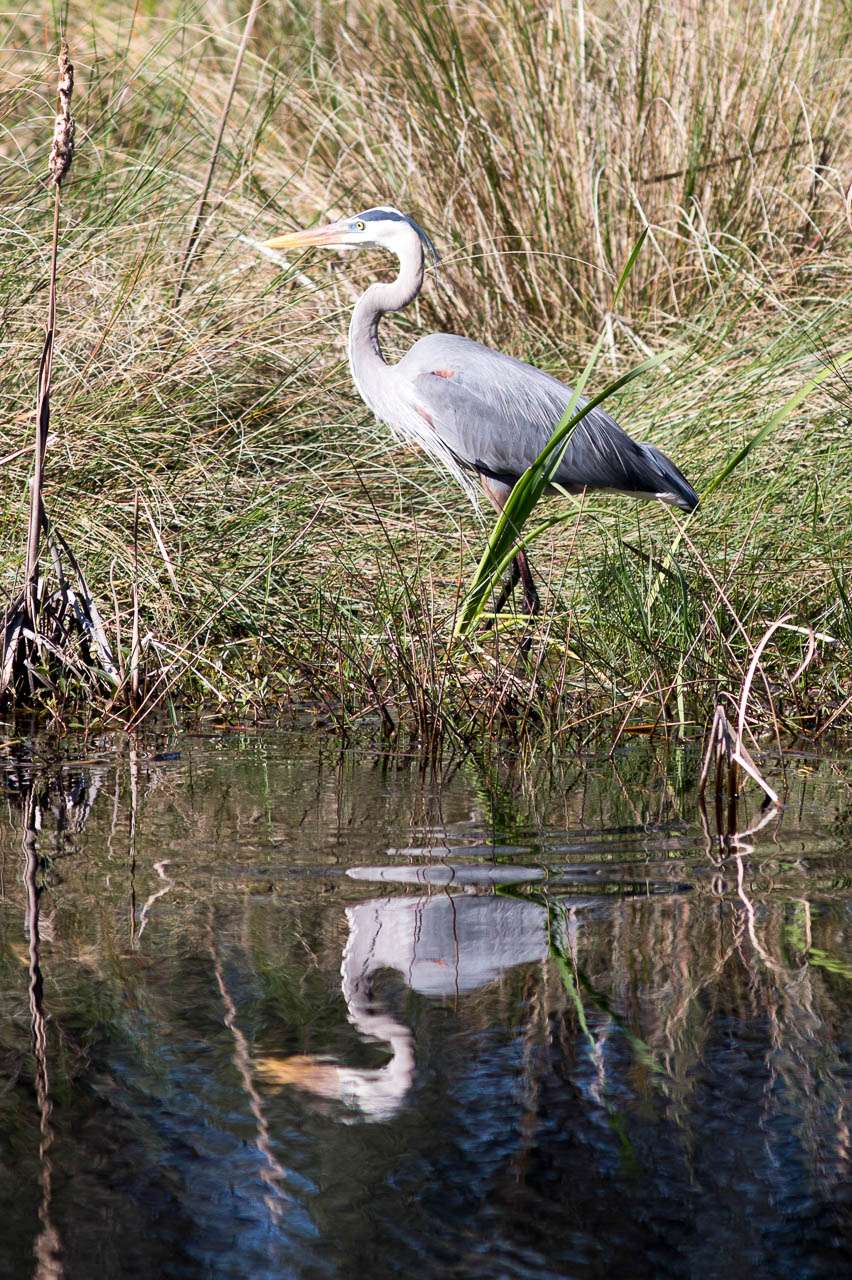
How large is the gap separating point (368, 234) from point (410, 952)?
386cm

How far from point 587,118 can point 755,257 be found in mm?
1086

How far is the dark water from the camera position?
1587mm

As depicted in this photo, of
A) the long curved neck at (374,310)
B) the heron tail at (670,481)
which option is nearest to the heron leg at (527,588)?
the heron tail at (670,481)

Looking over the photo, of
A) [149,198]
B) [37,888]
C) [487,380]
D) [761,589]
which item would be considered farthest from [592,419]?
[37,888]

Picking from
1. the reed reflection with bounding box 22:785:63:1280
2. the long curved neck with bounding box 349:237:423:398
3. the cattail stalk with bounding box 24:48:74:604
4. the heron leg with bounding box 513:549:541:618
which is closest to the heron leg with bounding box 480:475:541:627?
the heron leg with bounding box 513:549:541:618

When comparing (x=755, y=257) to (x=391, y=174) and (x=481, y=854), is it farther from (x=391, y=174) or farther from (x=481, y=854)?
(x=481, y=854)

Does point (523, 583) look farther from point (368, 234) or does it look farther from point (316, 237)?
point (316, 237)

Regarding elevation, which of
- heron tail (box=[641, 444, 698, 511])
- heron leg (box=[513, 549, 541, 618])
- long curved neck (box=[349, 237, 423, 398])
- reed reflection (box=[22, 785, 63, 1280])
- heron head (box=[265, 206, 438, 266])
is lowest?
reed reflection (box=[22, 785, 63, 1280])

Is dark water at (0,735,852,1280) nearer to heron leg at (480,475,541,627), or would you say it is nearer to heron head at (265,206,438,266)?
heron leg at (480,475,541,627)

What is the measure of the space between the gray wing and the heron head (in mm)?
468

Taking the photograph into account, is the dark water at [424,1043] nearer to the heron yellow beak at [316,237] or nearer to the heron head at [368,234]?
the heron head at [368,234]

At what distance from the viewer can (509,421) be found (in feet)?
17.5

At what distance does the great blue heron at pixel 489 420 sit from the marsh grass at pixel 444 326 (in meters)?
0.17

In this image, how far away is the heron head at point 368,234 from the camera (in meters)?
5.62
